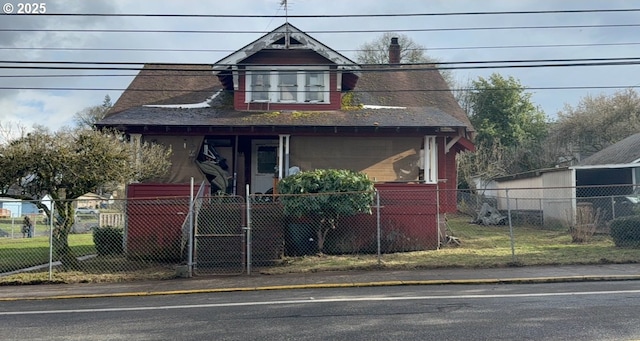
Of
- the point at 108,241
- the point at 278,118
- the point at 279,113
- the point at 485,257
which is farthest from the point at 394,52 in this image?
the point at 108,241

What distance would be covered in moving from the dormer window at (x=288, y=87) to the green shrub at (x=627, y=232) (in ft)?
31.7

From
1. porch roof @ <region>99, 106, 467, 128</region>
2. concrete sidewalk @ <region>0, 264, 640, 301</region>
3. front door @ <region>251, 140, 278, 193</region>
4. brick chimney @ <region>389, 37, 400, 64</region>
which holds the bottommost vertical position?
concrete sidewalk @ <region>0, 264, 640, 301</region>

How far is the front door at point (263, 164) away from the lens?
17781 millimetres

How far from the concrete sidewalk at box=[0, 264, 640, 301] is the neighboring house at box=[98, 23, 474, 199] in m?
4.77

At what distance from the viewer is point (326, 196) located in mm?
12961

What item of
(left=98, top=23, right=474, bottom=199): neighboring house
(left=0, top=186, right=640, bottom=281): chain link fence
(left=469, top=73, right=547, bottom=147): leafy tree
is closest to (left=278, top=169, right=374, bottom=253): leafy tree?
(left=0, top=186, right=640, bottom=281): chain link fence

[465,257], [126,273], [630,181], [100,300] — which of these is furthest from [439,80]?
[100,300]

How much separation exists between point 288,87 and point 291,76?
397 millimetres

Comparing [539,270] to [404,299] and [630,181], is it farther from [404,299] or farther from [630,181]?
[630,181]

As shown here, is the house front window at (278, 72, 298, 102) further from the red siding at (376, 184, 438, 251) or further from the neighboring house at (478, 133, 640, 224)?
the neighboring house at (478, 133, 640, 224)

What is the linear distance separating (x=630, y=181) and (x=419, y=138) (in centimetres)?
1146

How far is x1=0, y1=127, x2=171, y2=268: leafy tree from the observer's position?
11.2 m

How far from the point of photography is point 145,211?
45.5 ft

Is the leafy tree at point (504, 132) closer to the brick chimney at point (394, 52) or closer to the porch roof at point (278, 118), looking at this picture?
the brick chimney at point (394, 52)
